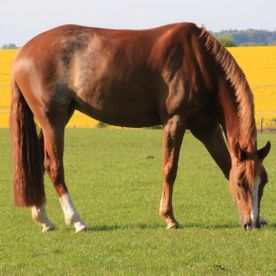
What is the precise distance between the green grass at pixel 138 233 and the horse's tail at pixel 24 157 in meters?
0.40

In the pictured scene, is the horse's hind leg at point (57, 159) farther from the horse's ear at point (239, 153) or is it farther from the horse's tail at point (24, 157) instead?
the horse's ear at point (239, 153)

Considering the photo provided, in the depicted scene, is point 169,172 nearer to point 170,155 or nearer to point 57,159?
point 170,155

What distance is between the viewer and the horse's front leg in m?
9.27

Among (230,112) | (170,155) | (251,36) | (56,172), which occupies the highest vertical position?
(230,112)

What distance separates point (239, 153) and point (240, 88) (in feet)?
2.62

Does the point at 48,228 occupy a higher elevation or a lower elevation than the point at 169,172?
lower

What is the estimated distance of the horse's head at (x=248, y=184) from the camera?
8750mm

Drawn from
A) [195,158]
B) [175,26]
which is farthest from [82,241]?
[195,158]

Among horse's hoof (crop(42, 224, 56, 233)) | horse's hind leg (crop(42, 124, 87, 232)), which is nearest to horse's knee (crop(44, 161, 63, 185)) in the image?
horse's hind leg (crop(42, 124, 87, 232))

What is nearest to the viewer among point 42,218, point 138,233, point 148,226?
point 138,233

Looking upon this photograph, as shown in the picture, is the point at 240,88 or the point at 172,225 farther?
the point at 172,225

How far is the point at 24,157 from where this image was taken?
947 cm

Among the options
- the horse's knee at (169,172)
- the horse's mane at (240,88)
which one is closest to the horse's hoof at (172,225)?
the horse's knee at (169,172)

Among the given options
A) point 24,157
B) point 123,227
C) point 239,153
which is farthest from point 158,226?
point 24,157
